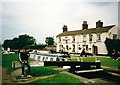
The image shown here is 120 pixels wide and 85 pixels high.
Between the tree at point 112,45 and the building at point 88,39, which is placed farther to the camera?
the building at point 88,39

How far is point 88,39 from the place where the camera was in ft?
97.3

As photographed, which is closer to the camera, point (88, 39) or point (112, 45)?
point (112, 45)

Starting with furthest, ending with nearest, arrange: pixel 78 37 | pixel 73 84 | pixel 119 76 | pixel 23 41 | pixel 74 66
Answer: pixel 78 37 → pixel 23 41 → pixel 74 66 → pixel 119 76 → pixel 73 84

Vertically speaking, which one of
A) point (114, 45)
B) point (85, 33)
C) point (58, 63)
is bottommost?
point (58, 63)

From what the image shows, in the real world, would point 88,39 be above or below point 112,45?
above

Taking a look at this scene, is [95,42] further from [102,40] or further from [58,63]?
[58,63]

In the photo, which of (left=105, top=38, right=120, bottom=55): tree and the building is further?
the building

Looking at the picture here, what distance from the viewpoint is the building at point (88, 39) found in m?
26.8

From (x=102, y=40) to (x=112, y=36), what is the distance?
1.58m

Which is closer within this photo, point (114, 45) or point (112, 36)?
point (114, 45)

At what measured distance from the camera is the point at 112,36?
2695 centimetres

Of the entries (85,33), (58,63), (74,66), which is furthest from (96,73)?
(85,33)

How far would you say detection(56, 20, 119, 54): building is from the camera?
26.8 meters

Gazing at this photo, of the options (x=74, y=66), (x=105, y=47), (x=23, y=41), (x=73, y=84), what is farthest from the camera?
(x=105, y=47)
